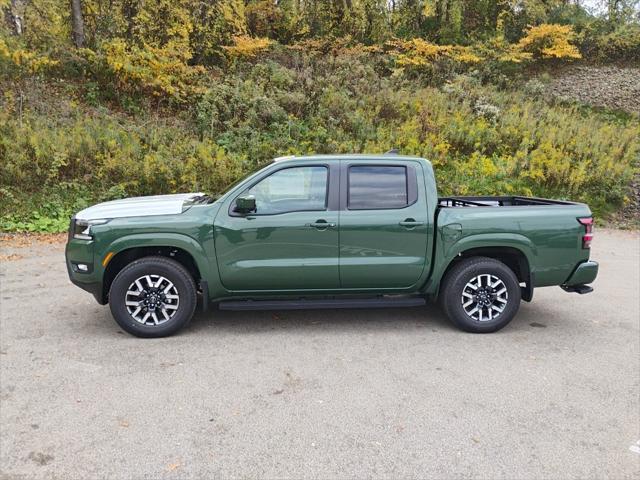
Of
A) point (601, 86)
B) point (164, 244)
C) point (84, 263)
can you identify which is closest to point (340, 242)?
point (164, 244)

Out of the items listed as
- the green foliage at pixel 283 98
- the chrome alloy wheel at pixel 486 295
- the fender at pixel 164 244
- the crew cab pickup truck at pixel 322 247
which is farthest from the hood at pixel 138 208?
the green foliage at pixel 283 98

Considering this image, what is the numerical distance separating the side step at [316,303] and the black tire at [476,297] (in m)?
0.33

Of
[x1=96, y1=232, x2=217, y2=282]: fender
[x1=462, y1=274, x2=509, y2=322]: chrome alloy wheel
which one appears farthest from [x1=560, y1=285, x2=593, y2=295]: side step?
[x1=96, y1=232, x2=217, y2=282]: fender

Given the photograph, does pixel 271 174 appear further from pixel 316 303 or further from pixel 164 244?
pixel 316 303

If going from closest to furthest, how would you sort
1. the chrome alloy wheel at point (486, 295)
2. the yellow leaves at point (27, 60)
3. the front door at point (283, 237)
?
1. the front door at point (283, 237)
2. the chrome alloy wheel at point (486, 295)
3. the yellow leaves at point (27, 60)

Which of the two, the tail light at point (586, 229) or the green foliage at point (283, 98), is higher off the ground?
the green foliage at point (283, 98)

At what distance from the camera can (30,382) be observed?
405 centimetres

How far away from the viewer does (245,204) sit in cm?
Answer: 492

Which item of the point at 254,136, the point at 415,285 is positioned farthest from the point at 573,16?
the point at 415,285

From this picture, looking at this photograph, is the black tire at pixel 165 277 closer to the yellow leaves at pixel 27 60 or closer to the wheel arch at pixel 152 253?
the wheel arch at pixel 152 253

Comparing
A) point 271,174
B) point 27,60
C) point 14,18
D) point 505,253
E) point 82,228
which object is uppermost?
point 14,18

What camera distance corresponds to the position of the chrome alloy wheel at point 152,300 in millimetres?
4961

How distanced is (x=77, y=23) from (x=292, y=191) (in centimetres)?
1377

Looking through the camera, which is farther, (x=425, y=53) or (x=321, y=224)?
(x=425, y=53)
